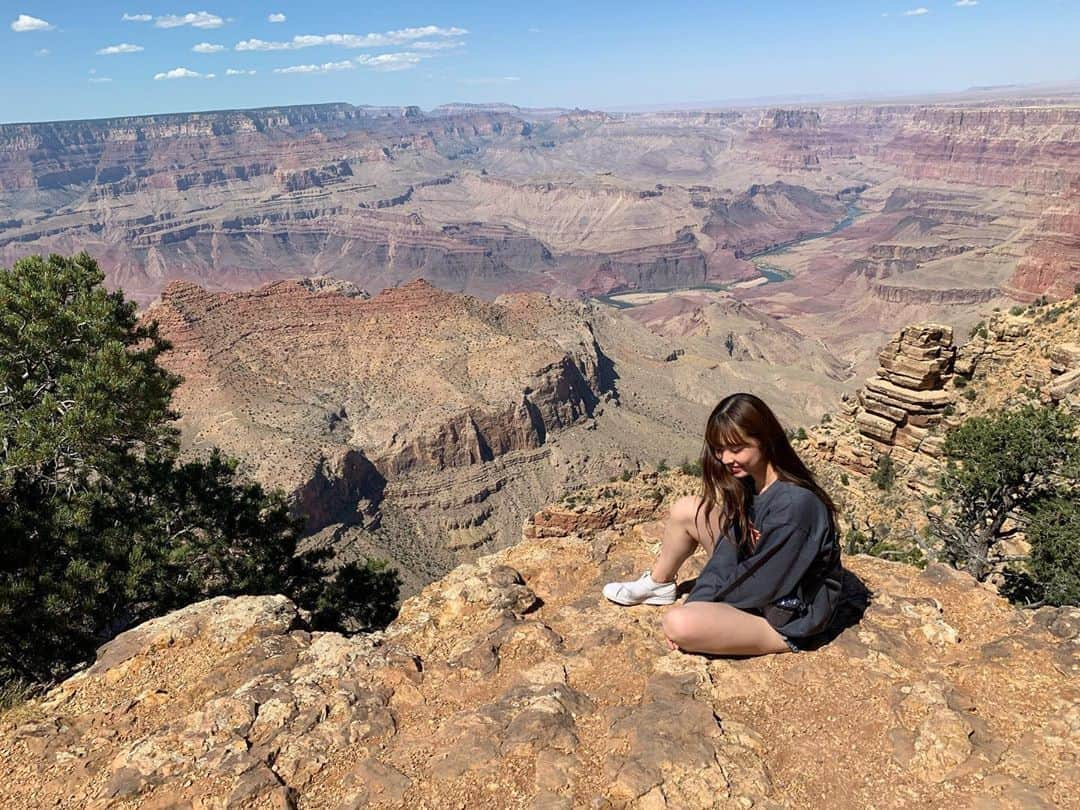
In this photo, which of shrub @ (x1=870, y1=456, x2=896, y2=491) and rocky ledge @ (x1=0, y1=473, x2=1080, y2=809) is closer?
rocky ledge @ (x1=0, y1=473, x2=1080, y2=809)

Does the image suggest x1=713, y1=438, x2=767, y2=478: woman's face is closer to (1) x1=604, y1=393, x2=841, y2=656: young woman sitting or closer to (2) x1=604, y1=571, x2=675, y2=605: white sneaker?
(1) x1=604, y1=393, x2=841, y2=656: young woman sitting

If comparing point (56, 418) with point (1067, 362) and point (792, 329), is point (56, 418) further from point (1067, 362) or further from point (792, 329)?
point (792, 329)

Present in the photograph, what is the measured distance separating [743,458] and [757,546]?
3.12 ft

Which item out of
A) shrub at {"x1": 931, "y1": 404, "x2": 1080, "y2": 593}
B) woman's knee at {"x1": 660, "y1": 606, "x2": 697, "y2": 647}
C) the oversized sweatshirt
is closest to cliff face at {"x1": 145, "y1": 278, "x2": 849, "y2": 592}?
shrub at {"x1": 931, "y1": 404, "x2": 1080, "y2": 593}

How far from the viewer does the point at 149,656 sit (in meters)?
8.12

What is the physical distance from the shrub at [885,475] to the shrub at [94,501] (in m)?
18.7

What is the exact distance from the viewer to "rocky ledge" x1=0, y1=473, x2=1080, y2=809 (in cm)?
559

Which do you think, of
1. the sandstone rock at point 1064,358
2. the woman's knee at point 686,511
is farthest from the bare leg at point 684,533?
the sandstone rock at point 1064,358

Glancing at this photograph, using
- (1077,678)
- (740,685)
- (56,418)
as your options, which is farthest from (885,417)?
(56,418)

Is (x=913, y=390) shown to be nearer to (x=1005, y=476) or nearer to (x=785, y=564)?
(x=1005, y=476)

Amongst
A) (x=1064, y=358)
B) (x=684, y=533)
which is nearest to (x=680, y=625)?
(x=684, y=533)

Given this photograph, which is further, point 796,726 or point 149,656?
point 149,656

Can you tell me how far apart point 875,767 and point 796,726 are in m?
0.74

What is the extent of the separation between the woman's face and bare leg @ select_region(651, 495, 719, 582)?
0.70m
